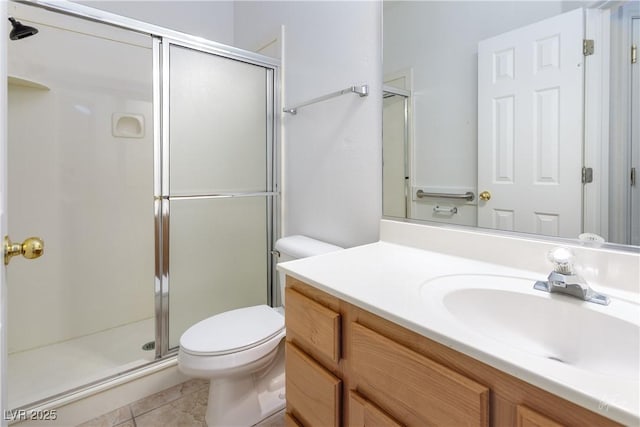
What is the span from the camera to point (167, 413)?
57.2 inches

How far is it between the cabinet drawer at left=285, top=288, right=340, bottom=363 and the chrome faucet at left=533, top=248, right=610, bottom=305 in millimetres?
493

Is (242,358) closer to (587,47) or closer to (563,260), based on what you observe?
(563,260)

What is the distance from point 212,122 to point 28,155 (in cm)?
108

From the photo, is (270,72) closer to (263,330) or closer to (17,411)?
(263,330)

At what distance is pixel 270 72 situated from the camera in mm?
1868

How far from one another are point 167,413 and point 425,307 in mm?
1430

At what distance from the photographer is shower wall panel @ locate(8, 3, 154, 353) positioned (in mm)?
1795

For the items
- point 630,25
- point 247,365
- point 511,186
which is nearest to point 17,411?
point 247,365

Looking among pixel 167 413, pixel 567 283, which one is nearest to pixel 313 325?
pixel 567 283

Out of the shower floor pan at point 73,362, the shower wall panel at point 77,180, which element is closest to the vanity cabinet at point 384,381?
the shower floor pan at point 73,362

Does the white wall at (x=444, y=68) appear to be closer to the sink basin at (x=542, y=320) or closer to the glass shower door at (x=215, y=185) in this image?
the sink basin at (x=542, y=320)

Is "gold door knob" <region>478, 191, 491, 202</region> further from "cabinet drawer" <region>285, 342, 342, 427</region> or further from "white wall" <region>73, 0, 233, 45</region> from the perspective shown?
"white wall" <region>73, 0, 233, 45</region>

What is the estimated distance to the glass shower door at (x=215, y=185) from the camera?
165cm

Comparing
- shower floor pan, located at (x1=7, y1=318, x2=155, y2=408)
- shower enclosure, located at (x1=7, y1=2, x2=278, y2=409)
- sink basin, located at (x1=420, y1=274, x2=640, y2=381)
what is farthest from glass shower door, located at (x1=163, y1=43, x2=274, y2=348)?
sink basin, located at (x1=420, y1=274, x2=640, y2=381)
